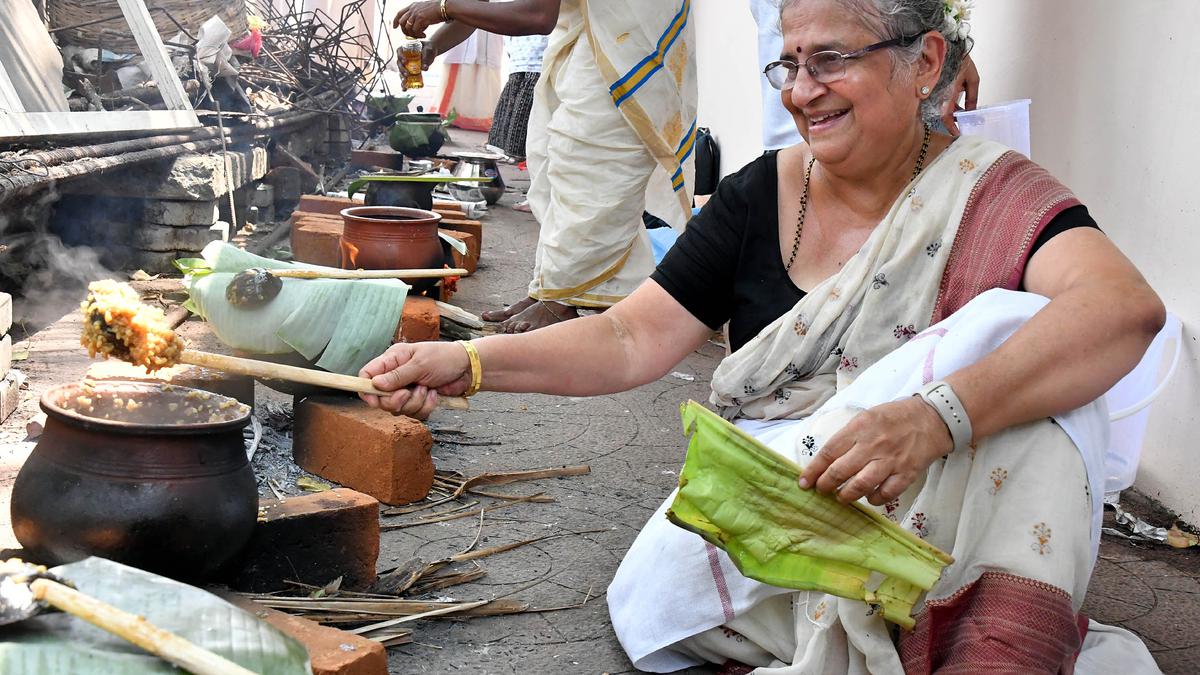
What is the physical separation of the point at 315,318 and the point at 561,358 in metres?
1.32

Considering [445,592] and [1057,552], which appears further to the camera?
[445,592]

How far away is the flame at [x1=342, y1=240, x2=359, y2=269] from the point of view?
4.72 m

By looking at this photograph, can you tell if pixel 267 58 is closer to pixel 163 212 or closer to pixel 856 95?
pixel 163 212

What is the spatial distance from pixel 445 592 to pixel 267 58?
24.2 ft

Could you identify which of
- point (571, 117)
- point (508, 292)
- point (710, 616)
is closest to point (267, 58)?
point (508, 292)

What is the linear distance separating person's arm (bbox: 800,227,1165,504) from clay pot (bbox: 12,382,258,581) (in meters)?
1.12

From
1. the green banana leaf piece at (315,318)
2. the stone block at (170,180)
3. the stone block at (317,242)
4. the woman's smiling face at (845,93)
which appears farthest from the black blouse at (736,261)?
the stone block at (170,180)

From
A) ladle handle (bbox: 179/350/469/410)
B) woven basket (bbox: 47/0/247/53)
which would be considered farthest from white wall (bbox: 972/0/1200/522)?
woven basket (bbox: 47/0/247/53)

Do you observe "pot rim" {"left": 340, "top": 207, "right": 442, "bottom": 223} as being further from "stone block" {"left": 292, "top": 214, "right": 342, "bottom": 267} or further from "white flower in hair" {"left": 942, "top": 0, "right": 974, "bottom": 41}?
"white flower in hair" {"left": 942, "top": 0, "right": 974, "bottom": 41}

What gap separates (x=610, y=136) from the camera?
210 inches

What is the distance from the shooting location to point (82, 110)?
16.6ft

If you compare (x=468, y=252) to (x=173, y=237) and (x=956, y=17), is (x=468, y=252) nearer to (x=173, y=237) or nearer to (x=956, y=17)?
(x=173, y=237)

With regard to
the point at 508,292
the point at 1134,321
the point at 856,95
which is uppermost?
the point at 856,95

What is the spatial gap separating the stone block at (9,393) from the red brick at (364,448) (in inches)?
3.5
